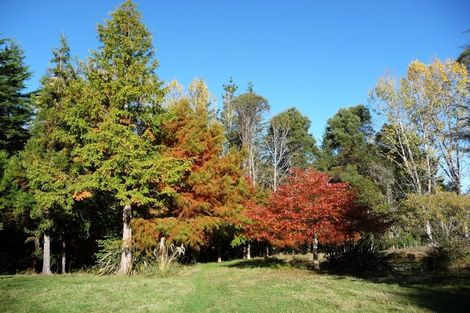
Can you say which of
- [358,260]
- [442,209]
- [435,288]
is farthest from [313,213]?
[442,209]

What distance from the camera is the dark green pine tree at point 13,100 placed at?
23891mm

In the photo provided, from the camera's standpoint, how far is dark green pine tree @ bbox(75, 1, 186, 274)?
15.4 m

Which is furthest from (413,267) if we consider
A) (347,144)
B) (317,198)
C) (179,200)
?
(347,144)

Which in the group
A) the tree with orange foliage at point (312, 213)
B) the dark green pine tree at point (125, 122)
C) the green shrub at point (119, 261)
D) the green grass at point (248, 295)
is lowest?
the green grass at point (248, 295)

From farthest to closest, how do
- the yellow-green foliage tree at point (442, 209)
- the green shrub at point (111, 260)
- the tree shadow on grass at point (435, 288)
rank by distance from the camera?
1. the yellow-green foliage tree at point (442, 209)
2. the green shrub at point (111, 260)
3. the tree shadow on grass at point (435, 288)

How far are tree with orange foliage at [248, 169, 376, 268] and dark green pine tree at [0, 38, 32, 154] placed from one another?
1824cm

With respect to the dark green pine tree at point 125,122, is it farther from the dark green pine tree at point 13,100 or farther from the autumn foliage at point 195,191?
the dark green pine tree at point 13,100

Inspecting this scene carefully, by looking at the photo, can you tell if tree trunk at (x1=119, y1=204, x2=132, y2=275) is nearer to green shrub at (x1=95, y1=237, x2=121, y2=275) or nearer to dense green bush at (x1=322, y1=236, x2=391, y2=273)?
green shrub at (x1=95, y1=237, x2=121, y2=275)

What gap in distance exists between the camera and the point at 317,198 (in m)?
15.2

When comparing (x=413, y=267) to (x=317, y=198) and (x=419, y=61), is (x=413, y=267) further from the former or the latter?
(x=419, y=61)

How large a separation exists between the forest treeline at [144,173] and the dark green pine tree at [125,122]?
0.19 feet

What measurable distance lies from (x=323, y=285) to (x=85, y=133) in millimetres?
12107

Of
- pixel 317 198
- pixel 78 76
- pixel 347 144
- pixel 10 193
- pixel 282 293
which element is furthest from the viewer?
pixel 347 144

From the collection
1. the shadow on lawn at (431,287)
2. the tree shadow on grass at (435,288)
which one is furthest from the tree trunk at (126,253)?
the tree shadow on grass at (435,288)
